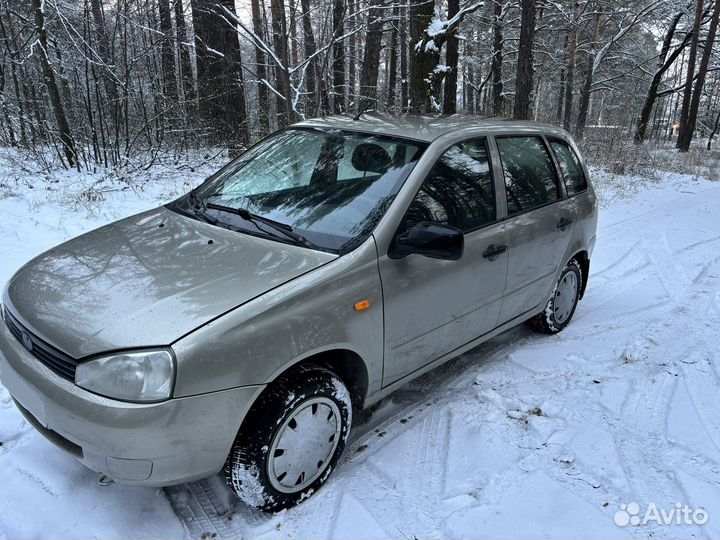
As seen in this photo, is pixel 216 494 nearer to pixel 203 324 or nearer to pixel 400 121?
pixel 203 324

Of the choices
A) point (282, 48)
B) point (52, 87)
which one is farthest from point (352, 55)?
point (52, 87)

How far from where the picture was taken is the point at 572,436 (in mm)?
3088

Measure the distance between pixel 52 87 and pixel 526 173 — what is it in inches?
359

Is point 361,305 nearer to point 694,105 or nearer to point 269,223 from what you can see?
point 269,223

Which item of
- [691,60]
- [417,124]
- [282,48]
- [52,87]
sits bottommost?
[417,124]

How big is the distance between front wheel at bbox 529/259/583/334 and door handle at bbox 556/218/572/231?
16.7 inches

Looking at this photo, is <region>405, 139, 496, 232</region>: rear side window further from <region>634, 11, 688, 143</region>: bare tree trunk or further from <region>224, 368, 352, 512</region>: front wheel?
<region>634, 11, 688, 143</region>: bare tree trunk

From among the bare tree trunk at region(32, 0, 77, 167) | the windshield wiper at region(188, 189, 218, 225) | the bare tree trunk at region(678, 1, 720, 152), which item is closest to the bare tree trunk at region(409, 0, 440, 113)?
the bare tree trunk at region(32, 0, 77, 167)

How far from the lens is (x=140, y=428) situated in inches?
78.3

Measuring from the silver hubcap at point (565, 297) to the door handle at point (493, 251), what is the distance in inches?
48.4

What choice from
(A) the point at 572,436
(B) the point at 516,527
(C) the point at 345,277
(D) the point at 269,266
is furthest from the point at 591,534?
(D) the point at 269,266

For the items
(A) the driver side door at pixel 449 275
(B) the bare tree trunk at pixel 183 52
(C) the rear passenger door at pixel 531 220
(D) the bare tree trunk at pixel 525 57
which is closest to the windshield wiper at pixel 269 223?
(A) the driver side door at pixel 449 275

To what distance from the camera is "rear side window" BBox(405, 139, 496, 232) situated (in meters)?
2.94

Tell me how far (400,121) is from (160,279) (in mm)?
1943
